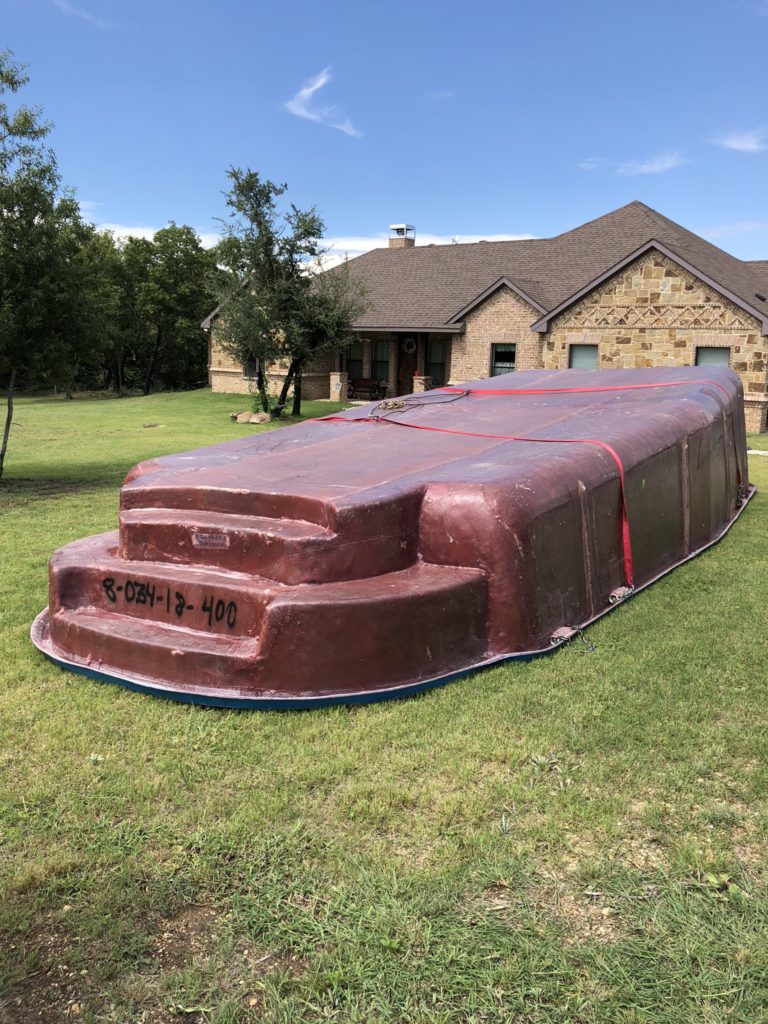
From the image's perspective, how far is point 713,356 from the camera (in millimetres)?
20578

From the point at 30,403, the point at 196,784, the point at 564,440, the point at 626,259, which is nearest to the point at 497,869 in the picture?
the point at 196,784

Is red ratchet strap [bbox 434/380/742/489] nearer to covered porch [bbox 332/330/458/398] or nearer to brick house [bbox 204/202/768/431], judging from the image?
brick house [bbox 204/202/768/431]

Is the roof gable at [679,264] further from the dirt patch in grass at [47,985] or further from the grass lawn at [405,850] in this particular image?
the dirt patch in grass at [47,985]

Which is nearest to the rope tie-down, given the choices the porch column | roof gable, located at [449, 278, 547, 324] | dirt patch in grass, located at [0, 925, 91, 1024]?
dirt patch in grass, located at [0, 925, 91, 1024]

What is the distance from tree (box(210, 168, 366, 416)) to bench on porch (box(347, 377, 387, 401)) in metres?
7.03

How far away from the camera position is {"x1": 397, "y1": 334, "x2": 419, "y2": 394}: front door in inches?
1128

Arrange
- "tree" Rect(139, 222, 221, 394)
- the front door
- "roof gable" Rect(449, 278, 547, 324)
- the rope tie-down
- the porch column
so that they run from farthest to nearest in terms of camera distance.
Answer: "tree" Rect(139, 222, 221, 394) → the porch column → the front door → "roof gable" Rect(449, 278, 547, 324) → the rope tie-down

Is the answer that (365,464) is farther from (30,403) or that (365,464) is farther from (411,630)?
(30,403)

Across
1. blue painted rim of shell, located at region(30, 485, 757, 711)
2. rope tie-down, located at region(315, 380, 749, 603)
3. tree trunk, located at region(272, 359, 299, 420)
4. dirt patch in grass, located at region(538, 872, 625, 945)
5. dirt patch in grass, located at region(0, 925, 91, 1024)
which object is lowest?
dirt patch in grass, located at region(0, 925, 91, 1024)

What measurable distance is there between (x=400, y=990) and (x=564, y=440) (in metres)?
4.24

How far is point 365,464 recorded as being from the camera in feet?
18.1

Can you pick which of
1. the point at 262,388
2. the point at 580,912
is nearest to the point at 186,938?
the point at 580,912

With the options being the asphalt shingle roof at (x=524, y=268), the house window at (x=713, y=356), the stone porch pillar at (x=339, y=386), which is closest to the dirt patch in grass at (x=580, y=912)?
the house window at (x=713, y=356)

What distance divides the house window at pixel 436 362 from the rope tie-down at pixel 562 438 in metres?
18.5
